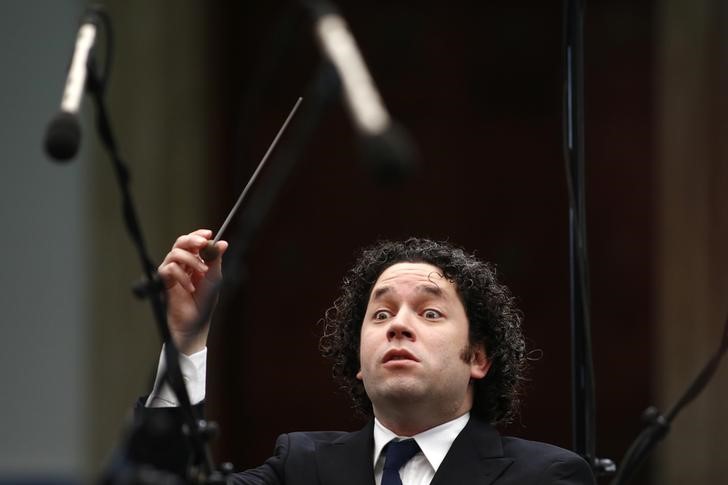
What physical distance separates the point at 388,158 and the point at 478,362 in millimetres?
1546

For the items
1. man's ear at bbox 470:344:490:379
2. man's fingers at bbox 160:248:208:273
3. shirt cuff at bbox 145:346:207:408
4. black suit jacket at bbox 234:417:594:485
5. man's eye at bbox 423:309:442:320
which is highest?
man's fingers at bbox 160:248:208:273

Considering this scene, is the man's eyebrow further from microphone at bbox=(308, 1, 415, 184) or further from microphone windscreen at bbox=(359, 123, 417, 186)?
microphone windscreen at bbox=(359, 123, 417, 186)

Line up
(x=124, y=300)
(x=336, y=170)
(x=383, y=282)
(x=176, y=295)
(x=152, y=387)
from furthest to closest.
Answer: (x=336, y=170) → (x=124, y=300) → (x=383, y=282) → (x=176, y=295) → (x=152, y=387)

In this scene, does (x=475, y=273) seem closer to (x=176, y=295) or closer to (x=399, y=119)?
(x=176, y=295)

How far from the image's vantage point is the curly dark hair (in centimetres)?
327

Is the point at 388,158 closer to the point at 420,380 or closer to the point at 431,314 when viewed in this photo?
the point at 420,380

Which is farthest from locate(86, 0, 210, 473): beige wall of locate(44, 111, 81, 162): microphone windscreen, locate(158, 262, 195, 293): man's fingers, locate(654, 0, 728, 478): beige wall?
locate(44, 111, 81, 162): microphone windscreen

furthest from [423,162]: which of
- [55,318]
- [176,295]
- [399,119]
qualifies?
[176,295]

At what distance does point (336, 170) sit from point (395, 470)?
3.62m

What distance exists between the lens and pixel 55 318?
615 cm

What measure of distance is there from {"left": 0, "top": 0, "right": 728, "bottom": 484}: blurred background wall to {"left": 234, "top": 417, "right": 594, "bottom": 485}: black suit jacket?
9.39 ft

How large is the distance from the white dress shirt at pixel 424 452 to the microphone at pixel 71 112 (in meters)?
1.24

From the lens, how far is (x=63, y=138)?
201cm

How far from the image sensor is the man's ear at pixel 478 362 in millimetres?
3217
